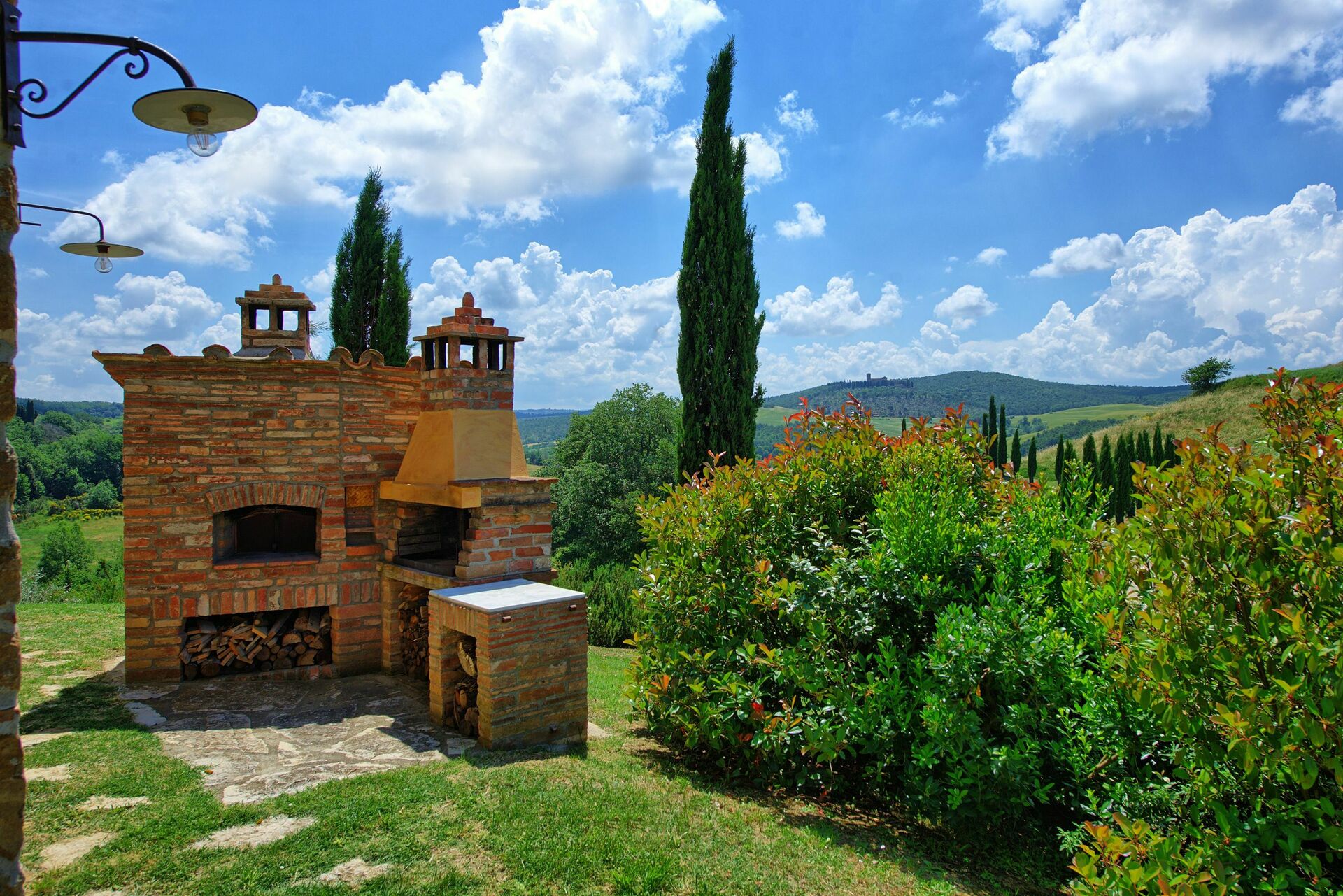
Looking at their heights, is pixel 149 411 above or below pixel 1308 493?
above

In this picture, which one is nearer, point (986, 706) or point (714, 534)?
point (986, 706)

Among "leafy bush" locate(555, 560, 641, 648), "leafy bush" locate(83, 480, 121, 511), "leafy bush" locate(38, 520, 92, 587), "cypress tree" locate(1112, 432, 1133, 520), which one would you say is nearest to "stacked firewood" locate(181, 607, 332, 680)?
"leafy bush" locate(555, 560, 641, 648)

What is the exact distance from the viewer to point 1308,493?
284 centimetres

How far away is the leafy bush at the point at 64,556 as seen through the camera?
31.3 m

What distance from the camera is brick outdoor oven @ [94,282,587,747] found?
6.89 metres

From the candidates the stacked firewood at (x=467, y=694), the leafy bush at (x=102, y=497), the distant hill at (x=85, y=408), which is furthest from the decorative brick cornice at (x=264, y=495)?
the distant hill at (x=85, y=408)

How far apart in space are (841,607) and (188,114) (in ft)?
16.0

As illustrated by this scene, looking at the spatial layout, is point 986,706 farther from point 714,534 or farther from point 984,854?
point 714,534

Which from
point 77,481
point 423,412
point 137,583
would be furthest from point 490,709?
point 77,481

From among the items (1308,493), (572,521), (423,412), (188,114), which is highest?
(188,114)

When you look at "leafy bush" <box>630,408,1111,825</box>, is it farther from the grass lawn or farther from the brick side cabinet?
the brick side cabinet

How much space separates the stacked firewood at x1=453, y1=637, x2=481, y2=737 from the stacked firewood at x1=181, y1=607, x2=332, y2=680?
8.04 ft

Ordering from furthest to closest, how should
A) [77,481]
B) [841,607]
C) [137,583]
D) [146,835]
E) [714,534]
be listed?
[77,481]
[137,583]
[714,534]
[841,607]
[146,835]

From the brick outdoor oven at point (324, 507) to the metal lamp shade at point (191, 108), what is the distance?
3.61 metres
